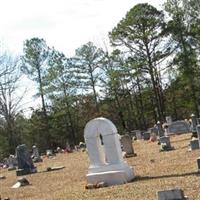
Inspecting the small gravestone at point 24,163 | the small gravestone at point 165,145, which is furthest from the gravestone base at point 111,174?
the small gravestone at point 24,163

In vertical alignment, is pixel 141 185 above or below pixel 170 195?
below

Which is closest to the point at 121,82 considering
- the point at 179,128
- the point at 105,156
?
the point at 179,128

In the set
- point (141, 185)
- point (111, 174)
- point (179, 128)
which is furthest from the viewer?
point (179, 128)

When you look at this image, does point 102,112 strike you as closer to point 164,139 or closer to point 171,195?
point 164,139

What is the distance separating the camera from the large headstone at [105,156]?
13.3 metres

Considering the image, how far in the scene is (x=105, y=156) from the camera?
13930 mm

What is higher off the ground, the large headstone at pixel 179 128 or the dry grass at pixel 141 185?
the large headstone at pixel 179 128

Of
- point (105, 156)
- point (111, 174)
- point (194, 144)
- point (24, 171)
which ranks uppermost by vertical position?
point (105, 156)

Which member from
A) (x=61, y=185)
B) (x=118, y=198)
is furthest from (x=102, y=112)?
(x=118, y=198)

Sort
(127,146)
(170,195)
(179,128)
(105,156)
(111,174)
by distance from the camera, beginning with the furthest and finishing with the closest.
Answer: (179,128) → (127,146) → (105,156) → (111,174) → (170,195)

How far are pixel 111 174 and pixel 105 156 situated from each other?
0.75m

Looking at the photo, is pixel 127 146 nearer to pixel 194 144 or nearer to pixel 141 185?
pixel 194 144

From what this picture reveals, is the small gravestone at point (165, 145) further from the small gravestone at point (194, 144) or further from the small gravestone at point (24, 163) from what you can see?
the small gravestone at point (24, 163)

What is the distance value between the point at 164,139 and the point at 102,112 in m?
33.1
